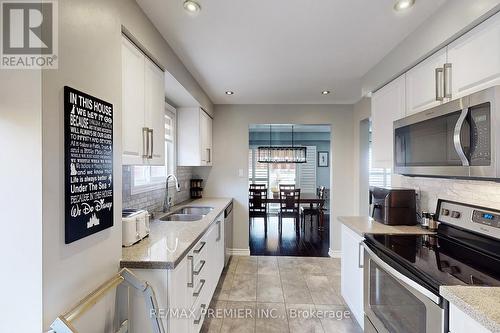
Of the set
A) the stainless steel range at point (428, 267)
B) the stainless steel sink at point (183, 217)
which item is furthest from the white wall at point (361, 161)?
the stainless steel sink at point (183, 217)

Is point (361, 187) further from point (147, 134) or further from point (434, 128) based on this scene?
point (147, 134)

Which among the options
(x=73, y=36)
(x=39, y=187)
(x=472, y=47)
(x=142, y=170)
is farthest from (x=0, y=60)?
(x=472, y=47)

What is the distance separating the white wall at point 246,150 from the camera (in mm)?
4078

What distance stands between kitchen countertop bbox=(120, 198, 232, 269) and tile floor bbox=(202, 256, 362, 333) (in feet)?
3.11

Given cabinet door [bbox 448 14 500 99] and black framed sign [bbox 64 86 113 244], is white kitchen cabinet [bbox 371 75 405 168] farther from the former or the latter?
black framed sign [bbox 64 86 113 244]

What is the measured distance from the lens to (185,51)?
2.22 meters

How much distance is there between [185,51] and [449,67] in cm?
189

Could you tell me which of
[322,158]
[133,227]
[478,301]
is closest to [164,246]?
[133,227]

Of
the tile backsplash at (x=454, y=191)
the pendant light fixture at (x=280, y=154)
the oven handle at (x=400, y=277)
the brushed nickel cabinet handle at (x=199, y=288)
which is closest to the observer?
the oven handle at (x=400, y=277)

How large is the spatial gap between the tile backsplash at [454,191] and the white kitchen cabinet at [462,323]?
889 mm

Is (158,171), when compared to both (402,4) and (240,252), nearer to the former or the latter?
(240,252)

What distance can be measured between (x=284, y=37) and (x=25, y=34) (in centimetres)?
157

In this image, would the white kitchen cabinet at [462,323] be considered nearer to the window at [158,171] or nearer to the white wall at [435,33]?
the white wall at [435,33]

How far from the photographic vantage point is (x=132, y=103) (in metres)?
1.58
